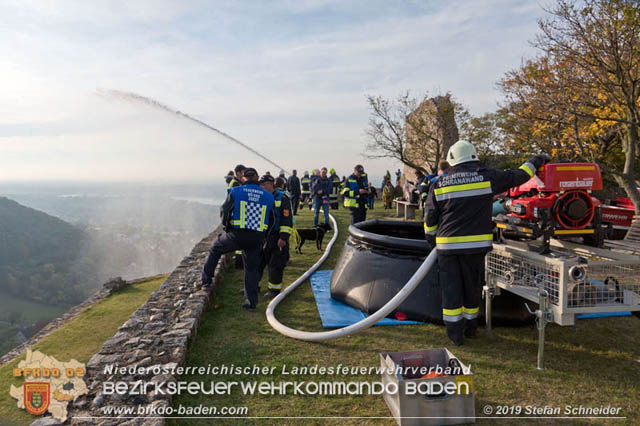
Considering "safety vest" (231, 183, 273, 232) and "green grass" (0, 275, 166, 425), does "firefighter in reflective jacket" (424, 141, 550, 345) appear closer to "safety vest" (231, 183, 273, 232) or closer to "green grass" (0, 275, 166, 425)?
"safety vest" (231, 183, 273, 232)

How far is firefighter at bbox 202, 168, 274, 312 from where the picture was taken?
220 inches

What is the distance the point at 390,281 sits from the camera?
203 inches

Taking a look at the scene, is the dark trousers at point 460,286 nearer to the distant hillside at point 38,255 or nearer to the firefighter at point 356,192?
the firefighter at point 356,192

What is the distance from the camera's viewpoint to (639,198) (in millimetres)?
10680

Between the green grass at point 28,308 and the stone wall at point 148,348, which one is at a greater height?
the stone wall at point 148,348

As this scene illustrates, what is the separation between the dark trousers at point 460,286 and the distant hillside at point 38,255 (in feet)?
235

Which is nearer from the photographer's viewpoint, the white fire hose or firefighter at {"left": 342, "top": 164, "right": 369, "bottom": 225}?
the white fire hose

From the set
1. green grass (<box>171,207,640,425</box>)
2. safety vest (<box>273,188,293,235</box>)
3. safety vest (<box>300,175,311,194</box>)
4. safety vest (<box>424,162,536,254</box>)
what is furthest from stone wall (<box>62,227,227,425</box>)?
safety vest (<box>300,175,311,194</box>)

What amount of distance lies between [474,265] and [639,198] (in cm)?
964

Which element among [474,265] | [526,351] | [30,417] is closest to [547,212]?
[474,265]

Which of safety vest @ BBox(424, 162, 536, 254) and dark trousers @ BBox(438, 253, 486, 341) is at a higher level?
safety vest @ BBox(424, 162, 536, 254)

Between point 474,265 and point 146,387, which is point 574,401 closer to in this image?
point 474,265

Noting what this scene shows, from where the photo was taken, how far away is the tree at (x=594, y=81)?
9062mm

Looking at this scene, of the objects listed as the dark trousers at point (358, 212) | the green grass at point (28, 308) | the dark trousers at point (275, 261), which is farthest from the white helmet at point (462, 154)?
the green grass at point (28, 308)
